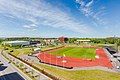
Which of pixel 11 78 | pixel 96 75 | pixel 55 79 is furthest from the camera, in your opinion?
pixel 96 75

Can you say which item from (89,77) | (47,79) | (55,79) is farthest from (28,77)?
(89,77)

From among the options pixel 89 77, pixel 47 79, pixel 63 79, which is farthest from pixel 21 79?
pixel 89 77

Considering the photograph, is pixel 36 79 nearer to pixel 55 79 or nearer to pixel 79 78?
pixel 55 79

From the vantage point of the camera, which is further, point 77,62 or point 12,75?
point 77,62

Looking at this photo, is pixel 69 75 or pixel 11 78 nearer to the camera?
pixel 11 78

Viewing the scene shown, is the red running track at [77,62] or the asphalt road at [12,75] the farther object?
the red running track at [77,62]

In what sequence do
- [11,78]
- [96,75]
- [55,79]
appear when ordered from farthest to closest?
[96,75]
[11,78]
[55,79]

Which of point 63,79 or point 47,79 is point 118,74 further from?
point 47,79

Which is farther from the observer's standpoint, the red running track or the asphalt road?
the red running track

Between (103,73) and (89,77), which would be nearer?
(89,77)
